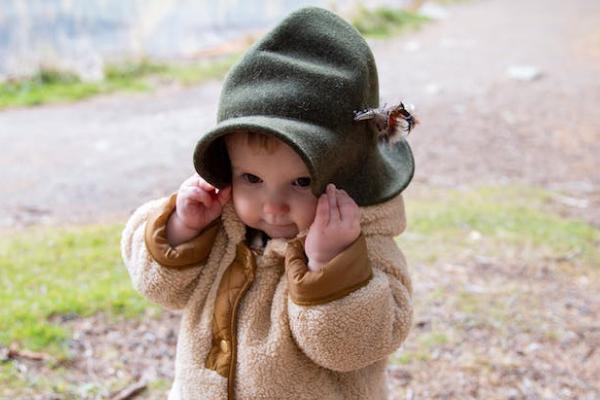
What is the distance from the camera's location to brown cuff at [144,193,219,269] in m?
1.83

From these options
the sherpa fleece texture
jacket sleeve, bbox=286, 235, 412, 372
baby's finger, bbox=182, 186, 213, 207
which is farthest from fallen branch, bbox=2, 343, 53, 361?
jacket sleeve, bbox=286, 235, 412, 372

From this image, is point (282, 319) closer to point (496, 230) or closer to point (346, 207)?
point (346, 207)

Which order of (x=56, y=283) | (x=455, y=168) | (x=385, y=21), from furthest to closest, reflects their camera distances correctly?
(x=385, y=21) → (x=455, y=168) → (x=56, y=283)

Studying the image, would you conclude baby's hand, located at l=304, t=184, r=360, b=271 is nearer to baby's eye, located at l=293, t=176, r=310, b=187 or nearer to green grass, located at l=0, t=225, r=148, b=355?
baby's eye, located at l=293, t=176, r=310, b=187

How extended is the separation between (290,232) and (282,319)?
21cm

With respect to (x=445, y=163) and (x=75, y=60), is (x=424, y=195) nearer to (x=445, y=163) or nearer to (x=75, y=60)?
(x=445, y=163)

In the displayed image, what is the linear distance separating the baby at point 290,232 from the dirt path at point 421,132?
2.68 metres

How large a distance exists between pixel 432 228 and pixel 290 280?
3.05 metres

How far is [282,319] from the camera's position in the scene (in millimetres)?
1782

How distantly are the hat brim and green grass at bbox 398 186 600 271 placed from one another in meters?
2.35

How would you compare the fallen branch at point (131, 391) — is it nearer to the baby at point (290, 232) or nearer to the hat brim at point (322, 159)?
the baby at point (290, 232)

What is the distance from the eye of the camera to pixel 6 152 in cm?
655

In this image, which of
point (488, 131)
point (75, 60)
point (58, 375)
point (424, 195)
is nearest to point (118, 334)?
point (58, 375)

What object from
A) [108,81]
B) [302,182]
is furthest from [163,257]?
[108,81]
